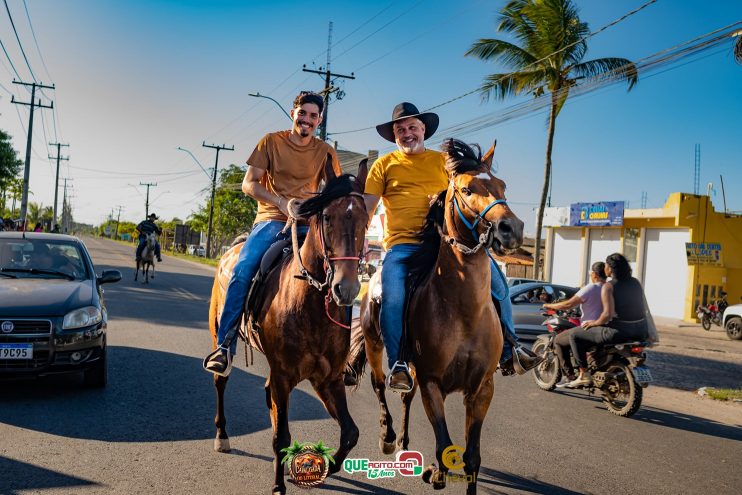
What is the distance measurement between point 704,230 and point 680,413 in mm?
21625

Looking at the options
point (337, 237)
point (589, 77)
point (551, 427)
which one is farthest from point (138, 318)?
point (589, 77)

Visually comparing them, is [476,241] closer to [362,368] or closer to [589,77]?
[362,368]

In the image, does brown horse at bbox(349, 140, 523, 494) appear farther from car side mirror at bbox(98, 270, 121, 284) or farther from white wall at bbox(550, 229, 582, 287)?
white wall at bbox(550, 229, 582, 287)

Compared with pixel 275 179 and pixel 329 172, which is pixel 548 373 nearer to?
pixel 275 179

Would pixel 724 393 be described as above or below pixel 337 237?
below

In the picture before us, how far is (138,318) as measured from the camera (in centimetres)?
1216

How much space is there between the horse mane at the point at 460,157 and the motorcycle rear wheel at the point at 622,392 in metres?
4.48

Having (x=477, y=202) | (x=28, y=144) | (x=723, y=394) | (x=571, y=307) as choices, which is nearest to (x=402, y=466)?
(x=477, y=202)

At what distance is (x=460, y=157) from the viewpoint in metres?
3.95

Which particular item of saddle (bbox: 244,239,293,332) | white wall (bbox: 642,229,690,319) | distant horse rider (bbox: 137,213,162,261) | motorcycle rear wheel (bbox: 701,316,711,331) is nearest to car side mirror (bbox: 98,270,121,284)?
saddle (bbox: 244,239,293,332)

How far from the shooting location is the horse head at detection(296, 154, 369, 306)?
324 centimetres

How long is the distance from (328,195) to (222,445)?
2533mm

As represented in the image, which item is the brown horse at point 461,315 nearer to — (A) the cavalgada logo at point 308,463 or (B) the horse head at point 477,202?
(B) the horse head at point 477,202

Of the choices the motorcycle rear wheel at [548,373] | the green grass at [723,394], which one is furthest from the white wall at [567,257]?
the motorcycle rear wheel at [548,373]
